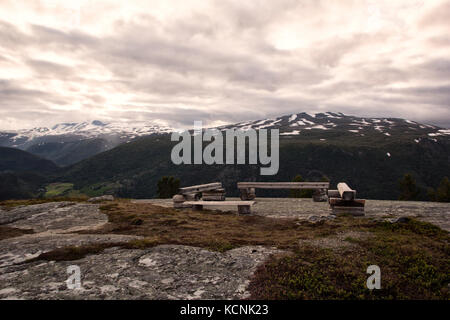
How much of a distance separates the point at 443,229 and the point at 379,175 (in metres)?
191

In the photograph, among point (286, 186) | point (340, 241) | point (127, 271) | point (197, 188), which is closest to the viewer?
point (127, 271)

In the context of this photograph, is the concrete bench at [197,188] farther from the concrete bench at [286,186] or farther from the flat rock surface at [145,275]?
the flat rock surface at [145,275]

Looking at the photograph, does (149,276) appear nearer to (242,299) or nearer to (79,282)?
(79,282)

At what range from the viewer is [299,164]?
19788cm

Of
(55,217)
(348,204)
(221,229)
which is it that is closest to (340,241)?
(221,229)

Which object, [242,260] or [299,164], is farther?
[299,164]

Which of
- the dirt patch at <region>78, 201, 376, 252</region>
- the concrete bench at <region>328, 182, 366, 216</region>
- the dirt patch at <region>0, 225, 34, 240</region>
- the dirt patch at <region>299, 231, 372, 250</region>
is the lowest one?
the dirt patch at <region>0, 225, 34, 240</region>

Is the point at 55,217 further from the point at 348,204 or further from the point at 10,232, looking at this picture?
the point at 348,204

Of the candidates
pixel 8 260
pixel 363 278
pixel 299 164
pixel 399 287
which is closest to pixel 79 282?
pixel 8 260

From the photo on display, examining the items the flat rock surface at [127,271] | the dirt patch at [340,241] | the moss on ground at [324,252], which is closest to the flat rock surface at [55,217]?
the moss on ground at [324,252]

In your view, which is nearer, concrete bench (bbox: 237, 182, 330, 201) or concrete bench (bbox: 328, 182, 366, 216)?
concrete bench (bbox: 328, 182, 366, 216)

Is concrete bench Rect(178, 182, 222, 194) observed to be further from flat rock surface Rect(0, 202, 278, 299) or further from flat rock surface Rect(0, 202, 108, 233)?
flat rock surface Rect(0, 202, 278, 299)

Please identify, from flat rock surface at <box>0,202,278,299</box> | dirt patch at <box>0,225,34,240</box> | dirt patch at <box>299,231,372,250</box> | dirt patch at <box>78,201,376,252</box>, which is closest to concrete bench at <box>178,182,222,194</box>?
dirt patch at <box>78,201,376,252</box>

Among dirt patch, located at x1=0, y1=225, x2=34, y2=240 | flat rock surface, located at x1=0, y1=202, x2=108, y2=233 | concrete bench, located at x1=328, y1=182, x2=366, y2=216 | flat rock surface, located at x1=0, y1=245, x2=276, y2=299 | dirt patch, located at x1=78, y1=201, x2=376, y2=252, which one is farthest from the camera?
concrete bench, located at x1=328, y1=182, x2=366, y2=216
